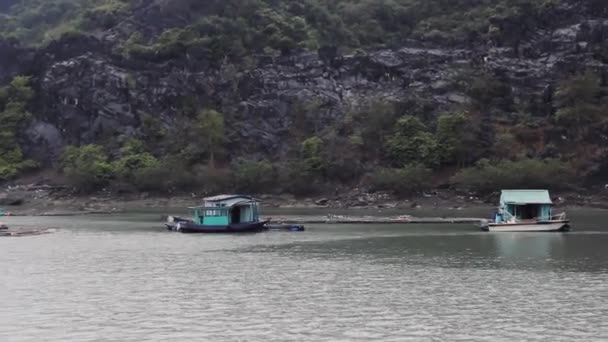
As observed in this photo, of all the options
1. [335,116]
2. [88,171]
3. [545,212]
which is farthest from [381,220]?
[88,171]

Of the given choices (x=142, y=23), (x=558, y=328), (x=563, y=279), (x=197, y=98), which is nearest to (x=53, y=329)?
(x=558, y=328)

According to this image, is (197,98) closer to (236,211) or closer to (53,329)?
(236,211)

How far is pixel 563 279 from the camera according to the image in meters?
35.3

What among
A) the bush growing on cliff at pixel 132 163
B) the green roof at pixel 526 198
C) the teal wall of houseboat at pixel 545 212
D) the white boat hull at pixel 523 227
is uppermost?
the bush growing on cliff at pixel 132 163

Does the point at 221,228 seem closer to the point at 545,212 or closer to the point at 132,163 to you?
the point at 545,212

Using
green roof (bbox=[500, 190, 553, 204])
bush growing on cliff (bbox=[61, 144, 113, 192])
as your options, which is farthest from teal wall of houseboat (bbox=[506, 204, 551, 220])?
bush growing on cliff (bbox=[61, 144, 113, 192])

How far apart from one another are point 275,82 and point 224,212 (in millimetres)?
61247

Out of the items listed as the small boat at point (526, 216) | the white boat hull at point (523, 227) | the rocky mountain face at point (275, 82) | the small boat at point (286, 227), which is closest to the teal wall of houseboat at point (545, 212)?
the small boat at point (526, 216)

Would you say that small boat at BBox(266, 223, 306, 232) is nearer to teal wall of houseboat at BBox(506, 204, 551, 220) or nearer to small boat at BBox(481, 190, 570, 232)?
small boat at BBox(481, 190, 570, 232)

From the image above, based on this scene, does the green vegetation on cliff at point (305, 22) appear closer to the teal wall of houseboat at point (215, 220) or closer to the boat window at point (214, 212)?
the boat window at point (214, 212)

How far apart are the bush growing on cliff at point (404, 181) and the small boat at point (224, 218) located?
3269 cm

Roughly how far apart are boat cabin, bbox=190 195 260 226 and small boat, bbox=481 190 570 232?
2103cm

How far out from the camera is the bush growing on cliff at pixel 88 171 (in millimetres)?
109312

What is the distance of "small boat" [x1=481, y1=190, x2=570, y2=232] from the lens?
200 ft
